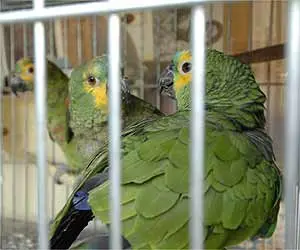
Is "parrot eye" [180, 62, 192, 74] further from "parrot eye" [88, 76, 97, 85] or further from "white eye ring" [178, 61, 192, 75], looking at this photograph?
"parrot eye" [88, 76, 97, 85]

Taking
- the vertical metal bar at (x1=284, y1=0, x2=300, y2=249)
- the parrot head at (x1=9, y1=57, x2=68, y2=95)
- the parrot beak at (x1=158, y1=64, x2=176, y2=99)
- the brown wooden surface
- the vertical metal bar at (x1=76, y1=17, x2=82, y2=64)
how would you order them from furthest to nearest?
the vertical metal bar at (x1=76, y1=17, x2=82, y2=64) → the parrot head at (x1=9, y1=57, x2=68, y2=95) → the brown wooden surface → the parrot beak at (x1=158, y1=64, x2=176, y2=99) → the vertical metal bar at (x1=284, y1=0, x2=300, y2=249)

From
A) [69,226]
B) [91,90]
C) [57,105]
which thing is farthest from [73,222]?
[57,105]

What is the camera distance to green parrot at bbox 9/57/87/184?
123 centimetres

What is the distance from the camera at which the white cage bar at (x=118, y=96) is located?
343 mm

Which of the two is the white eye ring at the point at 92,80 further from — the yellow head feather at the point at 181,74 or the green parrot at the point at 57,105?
the yellow head feather at the point at 181,74

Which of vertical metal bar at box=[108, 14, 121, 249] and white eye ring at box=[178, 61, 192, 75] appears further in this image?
white eye ring at box=[178, 61, 192, 75]

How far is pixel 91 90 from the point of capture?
1049mm

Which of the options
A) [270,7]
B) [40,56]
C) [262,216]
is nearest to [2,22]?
[40,56]

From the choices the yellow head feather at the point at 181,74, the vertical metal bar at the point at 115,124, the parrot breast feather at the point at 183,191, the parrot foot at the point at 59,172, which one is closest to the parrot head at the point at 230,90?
the yellow head feather at the point at 181,74

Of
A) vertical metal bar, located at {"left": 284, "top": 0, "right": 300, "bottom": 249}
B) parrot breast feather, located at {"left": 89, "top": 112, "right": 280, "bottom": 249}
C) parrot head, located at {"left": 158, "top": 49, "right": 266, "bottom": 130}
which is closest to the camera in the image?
vertical metal bar, located at {"left": 284, "top": 0, "right": 300, "bottom": 249}


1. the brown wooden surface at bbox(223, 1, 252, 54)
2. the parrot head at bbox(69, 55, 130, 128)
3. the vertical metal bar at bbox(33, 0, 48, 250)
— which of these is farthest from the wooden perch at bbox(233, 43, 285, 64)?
the vertical metal bar at bbox(33, 0, 48, 250)

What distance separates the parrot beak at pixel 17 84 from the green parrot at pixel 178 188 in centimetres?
84

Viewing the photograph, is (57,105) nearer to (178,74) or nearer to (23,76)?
(23,76)

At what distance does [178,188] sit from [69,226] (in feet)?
0.54
